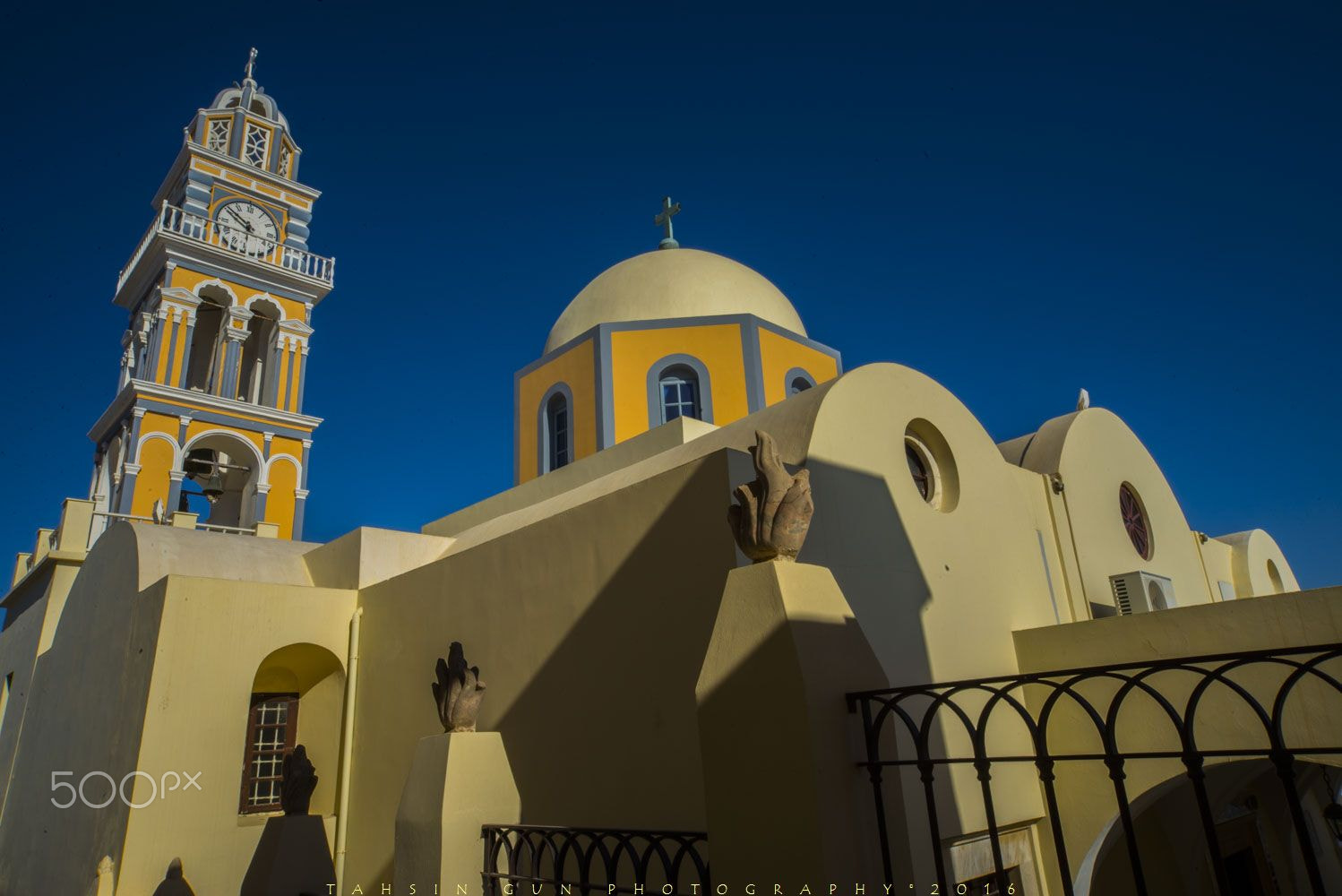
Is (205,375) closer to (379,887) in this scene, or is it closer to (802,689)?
(379,887)

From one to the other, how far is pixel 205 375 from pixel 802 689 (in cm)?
1877

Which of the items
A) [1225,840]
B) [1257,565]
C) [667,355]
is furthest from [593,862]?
[1257,565]

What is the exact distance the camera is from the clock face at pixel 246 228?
17750mm

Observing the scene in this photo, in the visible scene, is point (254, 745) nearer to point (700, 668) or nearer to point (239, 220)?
point (700, 668)

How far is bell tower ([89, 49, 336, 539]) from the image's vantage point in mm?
15422

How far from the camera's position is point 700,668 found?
5871 millimetres

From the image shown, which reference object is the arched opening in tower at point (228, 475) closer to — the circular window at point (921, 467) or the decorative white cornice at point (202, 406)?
the decorative white cornice at point (202, 406)

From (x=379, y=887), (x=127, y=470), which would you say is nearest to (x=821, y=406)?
(x=379, y=887)

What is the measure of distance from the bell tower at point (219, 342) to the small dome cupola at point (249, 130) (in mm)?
41

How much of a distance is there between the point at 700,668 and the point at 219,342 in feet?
50.6

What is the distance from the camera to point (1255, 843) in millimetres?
11031

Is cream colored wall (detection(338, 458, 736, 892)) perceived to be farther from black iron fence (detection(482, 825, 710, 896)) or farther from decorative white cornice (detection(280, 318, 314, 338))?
decorative white cornice (detection(280, 318, 314, 338))

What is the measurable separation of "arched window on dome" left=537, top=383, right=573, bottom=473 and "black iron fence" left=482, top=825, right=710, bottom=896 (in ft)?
19.7

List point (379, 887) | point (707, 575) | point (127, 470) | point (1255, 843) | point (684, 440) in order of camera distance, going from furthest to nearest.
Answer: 1. point (127, 470)
2. point (1255, 843)
3. point (684, 440)
4. point (379, 887)
5. point (707, 575)
